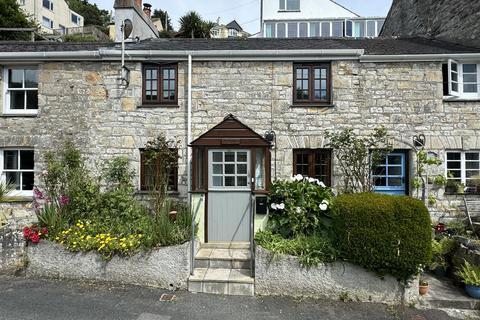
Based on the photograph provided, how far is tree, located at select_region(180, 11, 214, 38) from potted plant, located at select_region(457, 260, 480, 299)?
28819 mm

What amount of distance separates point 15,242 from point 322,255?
6332mm

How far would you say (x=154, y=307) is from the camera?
18.1 ft

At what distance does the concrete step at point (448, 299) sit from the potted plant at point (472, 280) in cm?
12

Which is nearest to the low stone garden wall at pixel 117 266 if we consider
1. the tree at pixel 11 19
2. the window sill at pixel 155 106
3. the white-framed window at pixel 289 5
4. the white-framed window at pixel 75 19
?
the window sill at pixel 155 106

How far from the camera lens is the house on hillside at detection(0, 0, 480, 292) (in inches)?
354

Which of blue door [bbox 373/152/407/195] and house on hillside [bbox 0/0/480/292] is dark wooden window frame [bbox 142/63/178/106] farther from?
blue door [bbox 373/152/407/195]

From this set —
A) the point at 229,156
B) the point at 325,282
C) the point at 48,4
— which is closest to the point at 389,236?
the point at 325,282

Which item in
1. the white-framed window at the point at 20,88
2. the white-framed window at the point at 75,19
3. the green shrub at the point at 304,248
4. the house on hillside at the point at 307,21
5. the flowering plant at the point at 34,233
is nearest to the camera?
the green shrub at the point at 304,248

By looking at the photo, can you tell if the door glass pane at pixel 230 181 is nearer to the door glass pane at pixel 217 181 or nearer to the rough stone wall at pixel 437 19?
the door glass pane at pixel 217 181

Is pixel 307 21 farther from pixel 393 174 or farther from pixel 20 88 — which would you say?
pixel 20 88

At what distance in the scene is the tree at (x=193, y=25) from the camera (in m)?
30.1

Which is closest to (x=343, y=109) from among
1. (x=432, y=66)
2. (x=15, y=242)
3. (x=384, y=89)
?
(x=384, y=89)

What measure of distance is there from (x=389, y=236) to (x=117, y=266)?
5.25 m

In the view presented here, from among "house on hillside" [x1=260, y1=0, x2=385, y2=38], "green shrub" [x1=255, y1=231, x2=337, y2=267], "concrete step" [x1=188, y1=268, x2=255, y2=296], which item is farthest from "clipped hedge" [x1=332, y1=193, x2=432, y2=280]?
"house on hillside" [x1=260, y1=0, x2=385, y2=38]
